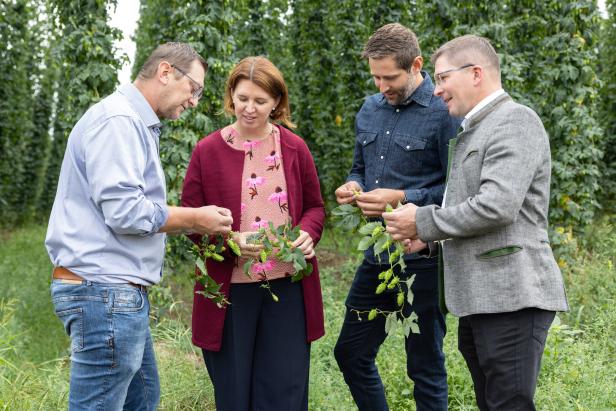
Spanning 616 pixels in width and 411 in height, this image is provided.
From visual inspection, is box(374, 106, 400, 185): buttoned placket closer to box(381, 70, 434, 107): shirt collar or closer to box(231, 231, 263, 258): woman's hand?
box(381, 70, 434, 107): shirt collar

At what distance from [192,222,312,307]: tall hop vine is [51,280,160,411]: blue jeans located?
1.70 ft

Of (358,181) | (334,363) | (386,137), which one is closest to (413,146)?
(386,137)

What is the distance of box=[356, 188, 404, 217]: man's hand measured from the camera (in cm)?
310

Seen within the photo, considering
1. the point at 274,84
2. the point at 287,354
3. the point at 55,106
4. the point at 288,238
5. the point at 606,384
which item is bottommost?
the point at 606,384

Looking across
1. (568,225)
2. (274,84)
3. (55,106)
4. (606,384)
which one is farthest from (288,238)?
(55,106)

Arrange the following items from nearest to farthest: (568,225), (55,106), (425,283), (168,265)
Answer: (425,283)
(168,265)
(568,225)
(55,106)

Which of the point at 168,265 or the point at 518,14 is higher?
the point at 518,14

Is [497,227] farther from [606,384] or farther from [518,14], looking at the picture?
[518,14]

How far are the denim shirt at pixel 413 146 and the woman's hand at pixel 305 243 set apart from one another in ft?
1.34

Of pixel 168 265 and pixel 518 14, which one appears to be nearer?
pixel 168 265

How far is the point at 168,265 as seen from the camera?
21.0 ft

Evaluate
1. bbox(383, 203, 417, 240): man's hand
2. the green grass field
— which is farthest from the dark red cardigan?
the green grass field

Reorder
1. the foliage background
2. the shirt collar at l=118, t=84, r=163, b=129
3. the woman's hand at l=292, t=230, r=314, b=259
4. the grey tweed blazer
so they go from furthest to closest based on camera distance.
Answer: the foliage background
the woman's hand at l=292, t=230, r=314, b=259
the shirt collar at l=118, t=84, r=163, b=129
the grey tweed blazer

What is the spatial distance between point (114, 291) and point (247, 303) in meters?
0.79
